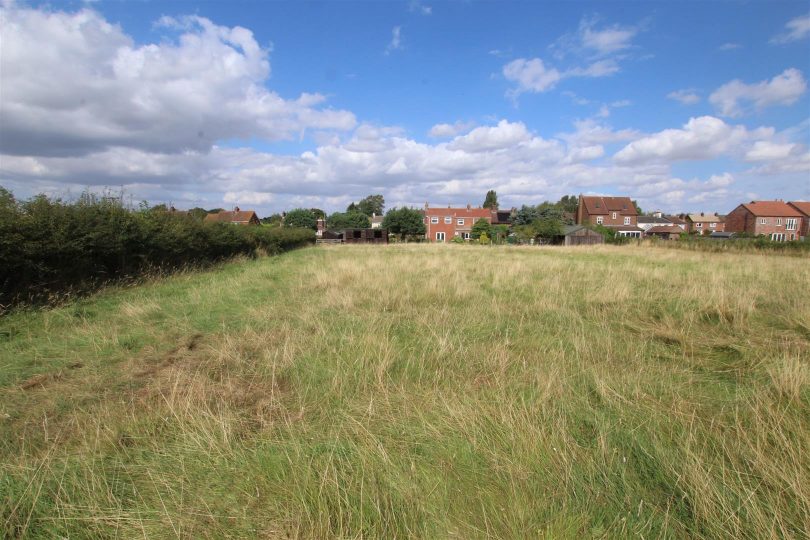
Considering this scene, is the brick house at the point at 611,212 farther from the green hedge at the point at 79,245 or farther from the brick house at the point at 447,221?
the green hedge at the point at 79,245

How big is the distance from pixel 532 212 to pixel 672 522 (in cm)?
8739

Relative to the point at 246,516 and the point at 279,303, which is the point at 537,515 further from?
the point at 279,303

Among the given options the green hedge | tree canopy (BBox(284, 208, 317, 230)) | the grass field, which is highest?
tree canopy (BBox(284, 208, 317, 230))

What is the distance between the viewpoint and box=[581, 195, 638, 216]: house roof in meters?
74.1

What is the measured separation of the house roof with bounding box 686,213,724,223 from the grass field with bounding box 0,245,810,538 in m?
119

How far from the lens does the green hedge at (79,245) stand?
736cm

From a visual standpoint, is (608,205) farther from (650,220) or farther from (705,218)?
(705,218)

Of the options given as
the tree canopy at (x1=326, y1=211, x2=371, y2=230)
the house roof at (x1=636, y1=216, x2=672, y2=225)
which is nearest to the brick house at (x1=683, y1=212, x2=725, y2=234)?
the house roof at (x1=636, y1=216, x2=672, y2=225)

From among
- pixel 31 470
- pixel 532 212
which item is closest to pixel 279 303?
pixel 31 470

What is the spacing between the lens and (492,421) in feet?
9.35

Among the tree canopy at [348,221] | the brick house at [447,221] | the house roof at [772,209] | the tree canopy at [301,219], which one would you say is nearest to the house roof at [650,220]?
the house roof at [772,209]

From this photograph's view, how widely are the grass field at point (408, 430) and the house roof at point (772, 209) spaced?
8562 cm

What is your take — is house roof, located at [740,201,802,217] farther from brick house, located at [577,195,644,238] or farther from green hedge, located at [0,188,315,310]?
green hedge, located at [0,188,315,310]

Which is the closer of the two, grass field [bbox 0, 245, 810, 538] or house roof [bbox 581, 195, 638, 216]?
grass field [bbox 0, 245, 810, 538]
